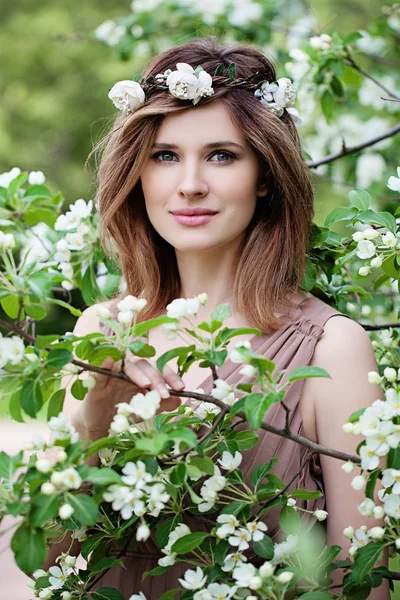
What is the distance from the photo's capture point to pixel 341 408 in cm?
207

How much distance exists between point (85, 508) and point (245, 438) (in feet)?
1.53

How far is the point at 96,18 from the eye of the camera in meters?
15.6

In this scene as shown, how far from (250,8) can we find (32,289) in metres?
3.40

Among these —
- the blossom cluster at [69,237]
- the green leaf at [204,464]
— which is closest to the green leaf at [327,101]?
the blossom cluster at [69,237]

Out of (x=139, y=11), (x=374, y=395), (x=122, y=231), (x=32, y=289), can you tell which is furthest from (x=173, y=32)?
(x=32, y=289)

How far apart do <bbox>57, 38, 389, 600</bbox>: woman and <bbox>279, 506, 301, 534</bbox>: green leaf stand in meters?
0.37

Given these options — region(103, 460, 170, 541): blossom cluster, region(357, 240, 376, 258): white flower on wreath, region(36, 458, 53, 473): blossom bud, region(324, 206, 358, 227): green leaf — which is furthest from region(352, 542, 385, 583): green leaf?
region(324, 206, 358, 227): green leaf

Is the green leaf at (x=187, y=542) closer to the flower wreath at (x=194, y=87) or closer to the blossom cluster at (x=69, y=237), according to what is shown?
the blossom cluster at (x=69, y=237)

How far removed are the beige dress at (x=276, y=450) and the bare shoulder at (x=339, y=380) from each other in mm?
25

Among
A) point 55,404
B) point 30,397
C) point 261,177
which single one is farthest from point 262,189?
point 30,397

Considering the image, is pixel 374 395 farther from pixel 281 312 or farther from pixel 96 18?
pixel 96 18

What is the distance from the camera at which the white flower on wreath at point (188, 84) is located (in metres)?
2.23

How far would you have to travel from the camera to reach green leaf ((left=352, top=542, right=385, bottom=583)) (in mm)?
1569

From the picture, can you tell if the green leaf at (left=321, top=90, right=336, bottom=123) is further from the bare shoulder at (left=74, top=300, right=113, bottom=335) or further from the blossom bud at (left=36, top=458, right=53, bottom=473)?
the blossom bud at (left=36, top=458, right=53, bottom=473)
